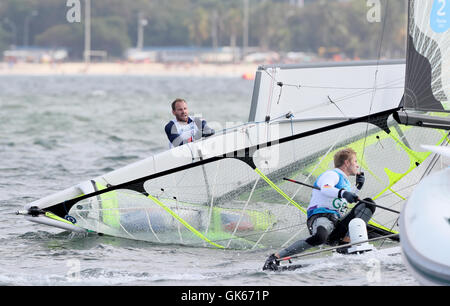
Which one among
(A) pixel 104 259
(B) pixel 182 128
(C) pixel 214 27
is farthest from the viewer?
(C) pixel 214 27

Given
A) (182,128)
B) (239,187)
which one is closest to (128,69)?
(182,128)

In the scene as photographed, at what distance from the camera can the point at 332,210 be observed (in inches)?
286

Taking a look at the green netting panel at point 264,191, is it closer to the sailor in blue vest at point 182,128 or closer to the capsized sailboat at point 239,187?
the capsized sailboat at point 239,187

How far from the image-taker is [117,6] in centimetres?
10500

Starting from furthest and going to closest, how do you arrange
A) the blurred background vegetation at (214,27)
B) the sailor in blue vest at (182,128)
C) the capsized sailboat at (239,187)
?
the blurred background vegetation at (214,27), the sailor in blue vest at (182,128), the capsized sailboat at (239,187)

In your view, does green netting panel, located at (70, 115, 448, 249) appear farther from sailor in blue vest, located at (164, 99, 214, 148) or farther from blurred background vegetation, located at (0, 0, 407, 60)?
blurred background vegetation, located at (0, 0, 407, 60)

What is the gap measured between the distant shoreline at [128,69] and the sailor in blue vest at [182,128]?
3062 inches

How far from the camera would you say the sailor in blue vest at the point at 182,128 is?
28.9 feet

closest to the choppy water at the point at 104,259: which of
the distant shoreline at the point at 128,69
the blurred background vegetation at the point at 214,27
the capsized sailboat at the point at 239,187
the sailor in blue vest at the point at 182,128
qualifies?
the capsized sailboat at the point at 239,187

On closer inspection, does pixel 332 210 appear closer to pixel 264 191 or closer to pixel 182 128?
pixel 264 191

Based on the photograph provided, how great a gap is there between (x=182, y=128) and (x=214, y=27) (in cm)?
9605

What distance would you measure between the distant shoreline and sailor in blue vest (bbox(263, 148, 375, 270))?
7939 centimetres

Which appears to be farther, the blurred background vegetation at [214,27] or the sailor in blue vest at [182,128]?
the blurred background vegetation at [214,27]

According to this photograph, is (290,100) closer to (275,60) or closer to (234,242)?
(234,242)
